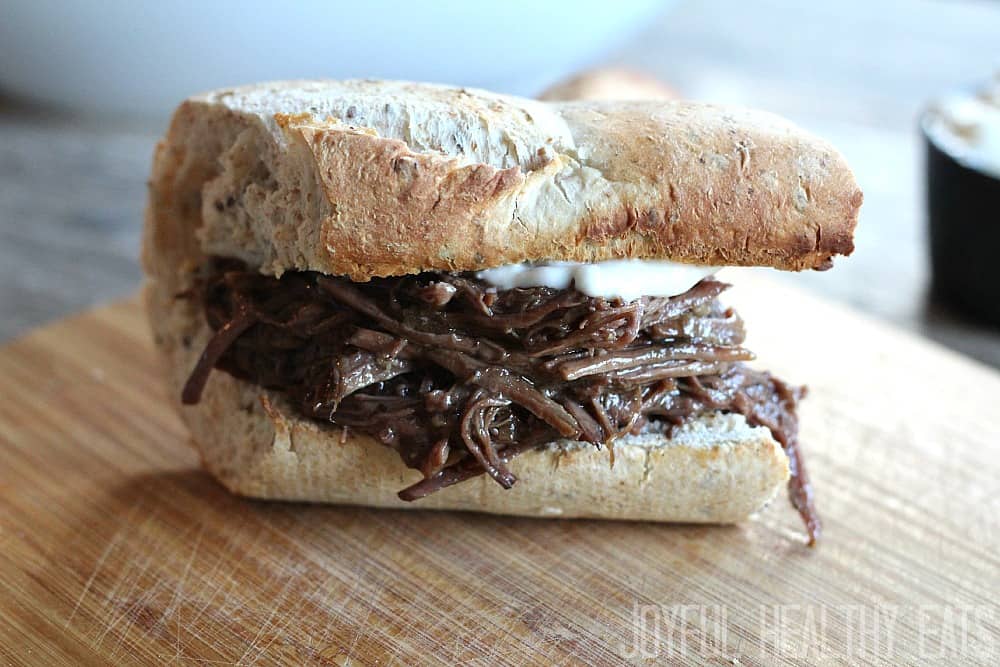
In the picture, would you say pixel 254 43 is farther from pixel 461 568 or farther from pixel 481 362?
pixel 461 568

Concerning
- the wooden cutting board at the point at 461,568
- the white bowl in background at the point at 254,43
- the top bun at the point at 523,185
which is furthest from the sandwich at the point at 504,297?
the white bowl in background at the point at 254,43

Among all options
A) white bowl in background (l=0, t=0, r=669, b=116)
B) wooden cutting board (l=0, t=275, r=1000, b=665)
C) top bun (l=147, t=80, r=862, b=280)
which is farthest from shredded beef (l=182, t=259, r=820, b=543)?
white bowl in background (l=0, t=0, r=669, b=116)

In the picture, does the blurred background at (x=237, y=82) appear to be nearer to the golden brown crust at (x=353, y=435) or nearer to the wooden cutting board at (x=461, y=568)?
the wooden cutting board at (x=461, y=568)

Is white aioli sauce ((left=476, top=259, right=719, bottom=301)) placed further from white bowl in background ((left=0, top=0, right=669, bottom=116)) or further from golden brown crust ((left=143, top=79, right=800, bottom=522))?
white bowl in background ((left=0, top=0, right=669, bottom=116))

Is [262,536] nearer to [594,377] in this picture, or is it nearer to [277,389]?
[277,389]

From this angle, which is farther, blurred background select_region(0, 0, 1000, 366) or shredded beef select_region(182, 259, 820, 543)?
blurred background select_region(0, 0, 1000, 366)

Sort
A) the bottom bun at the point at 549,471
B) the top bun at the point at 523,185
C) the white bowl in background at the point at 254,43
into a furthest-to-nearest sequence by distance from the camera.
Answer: the white bowl in background at the point at 254,43 < the bottom bun at the point at 549,471 < the top bun at the point at 523,185
